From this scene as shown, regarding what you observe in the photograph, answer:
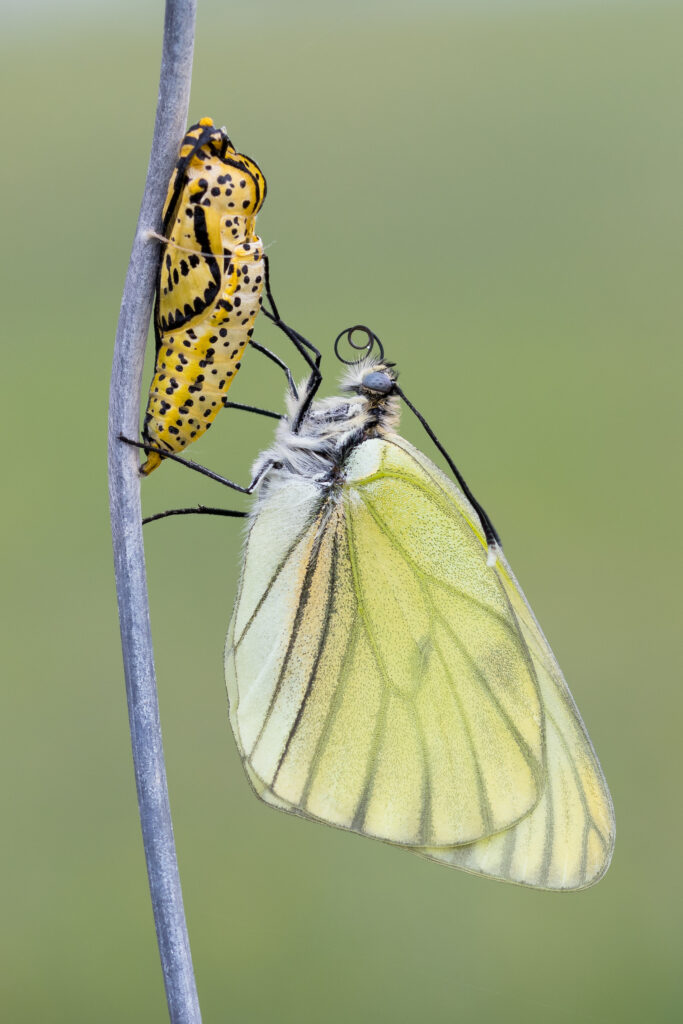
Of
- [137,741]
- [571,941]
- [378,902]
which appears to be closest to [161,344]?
[137,741]

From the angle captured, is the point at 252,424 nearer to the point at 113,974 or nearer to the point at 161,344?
the point at 113,974

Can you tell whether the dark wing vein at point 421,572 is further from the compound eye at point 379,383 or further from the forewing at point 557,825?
the compound eye at point 379,383

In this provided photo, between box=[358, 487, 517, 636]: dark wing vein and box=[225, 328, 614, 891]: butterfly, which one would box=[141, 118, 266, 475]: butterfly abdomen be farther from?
box=[358, 487, 517, 636]: dark wing vein

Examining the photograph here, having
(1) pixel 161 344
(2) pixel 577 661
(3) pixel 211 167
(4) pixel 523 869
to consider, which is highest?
(3) pixel 211 167

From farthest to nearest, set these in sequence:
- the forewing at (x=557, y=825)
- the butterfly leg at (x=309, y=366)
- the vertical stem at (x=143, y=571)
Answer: the forewing at (x=557, y=825)
the butterfly leg at (x=309, y=366)
the vertical stem at (x=143, y=571)

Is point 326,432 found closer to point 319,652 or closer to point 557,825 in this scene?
point 319,652

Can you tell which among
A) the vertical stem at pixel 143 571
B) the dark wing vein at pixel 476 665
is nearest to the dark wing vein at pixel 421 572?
the dark wing vein at pixel 476 665

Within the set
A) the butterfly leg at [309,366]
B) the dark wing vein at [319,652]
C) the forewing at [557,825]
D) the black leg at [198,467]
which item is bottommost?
the forewing at [557,825]

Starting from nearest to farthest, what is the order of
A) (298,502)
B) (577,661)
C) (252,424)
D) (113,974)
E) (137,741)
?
(137,741) < (298,502) < (113,974) < (577,661) < (252,424)
